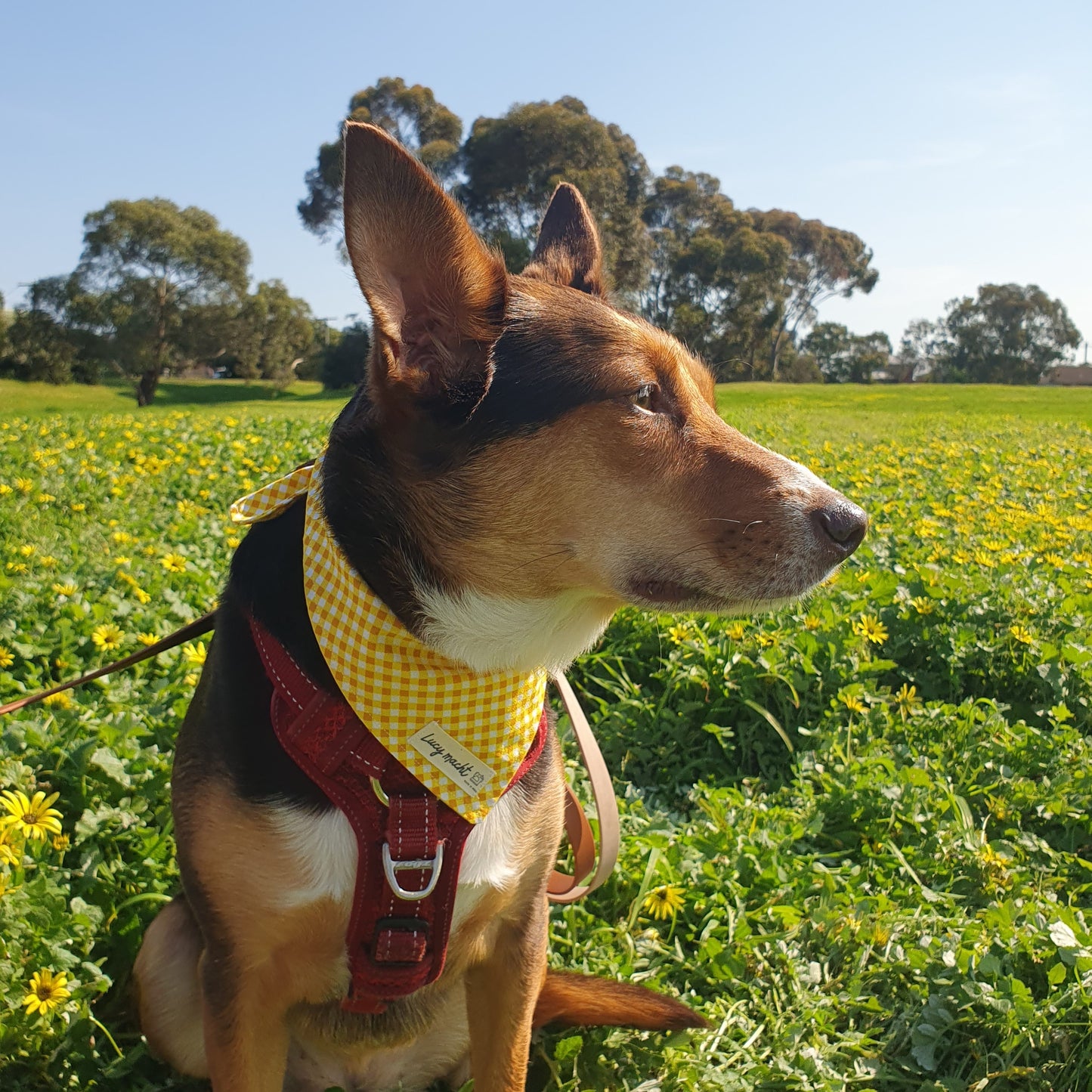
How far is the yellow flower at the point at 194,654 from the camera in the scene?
3.88 meters

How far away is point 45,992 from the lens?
236cm

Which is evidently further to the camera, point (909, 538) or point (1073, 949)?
point (909, 538)

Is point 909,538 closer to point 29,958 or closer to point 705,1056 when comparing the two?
point 705,1056

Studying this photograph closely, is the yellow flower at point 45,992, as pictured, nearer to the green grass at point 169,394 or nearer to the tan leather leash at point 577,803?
the tan leather leash at point 577,803

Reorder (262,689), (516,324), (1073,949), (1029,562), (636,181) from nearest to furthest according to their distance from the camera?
(262,689) → (516,324) → (1073,949) → (1029,562) → (636,181)

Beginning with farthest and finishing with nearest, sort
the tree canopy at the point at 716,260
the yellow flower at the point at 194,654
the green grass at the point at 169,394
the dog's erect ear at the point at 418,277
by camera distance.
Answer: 1. the tree canopy at the point at 716,260
2. the green grass at the point at 169,394
3. the yellow flower at the point at 194,654
4. the dog's erect ear at the point at 418,277

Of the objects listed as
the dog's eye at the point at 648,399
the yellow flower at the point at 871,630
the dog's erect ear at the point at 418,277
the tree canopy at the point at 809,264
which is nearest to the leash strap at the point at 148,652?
the dog's erect ear at the point at 418,277

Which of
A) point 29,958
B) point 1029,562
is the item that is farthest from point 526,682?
point 1029,562

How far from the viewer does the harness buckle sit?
6.93ft

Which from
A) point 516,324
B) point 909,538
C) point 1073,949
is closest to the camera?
point 516,324

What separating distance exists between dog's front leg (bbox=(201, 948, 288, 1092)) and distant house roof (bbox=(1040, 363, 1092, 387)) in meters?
102

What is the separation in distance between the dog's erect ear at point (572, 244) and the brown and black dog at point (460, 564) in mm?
522

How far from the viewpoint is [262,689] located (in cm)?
218

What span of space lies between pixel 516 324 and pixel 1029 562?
522 centimetres
